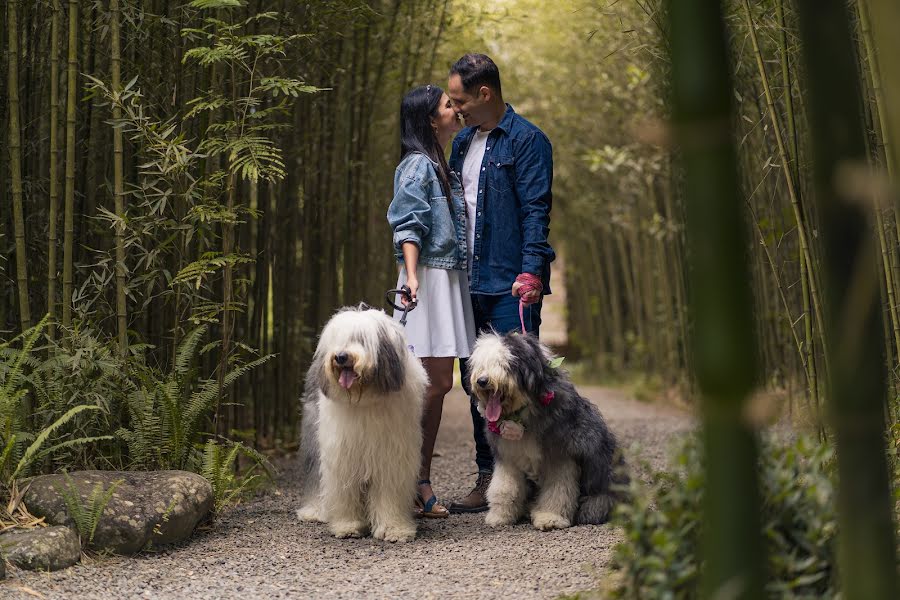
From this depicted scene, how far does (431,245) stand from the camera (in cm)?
409

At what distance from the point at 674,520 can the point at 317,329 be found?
163 inches

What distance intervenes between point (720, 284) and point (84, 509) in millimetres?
2756

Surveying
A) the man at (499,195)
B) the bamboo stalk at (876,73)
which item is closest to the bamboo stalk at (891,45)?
the bamboo stalk at (876,73)

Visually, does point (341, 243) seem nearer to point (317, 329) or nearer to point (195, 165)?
point (317, 329)

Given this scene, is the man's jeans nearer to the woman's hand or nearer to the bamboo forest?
the bamboo forest

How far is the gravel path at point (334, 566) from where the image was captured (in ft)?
10.3

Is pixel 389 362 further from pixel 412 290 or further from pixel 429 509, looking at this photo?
pixel 429 509

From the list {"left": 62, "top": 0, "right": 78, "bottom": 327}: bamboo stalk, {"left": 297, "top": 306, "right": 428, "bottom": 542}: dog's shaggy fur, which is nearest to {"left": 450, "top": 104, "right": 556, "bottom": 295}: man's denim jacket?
{"left": 297, "top": 306, "right": 428, "bottom": 542}: dog's shaggy fur

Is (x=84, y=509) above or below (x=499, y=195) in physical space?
below

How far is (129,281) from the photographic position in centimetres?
424

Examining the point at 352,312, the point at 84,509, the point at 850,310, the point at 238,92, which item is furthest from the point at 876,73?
the point at 84,509

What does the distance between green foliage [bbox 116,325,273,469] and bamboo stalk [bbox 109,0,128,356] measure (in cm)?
20

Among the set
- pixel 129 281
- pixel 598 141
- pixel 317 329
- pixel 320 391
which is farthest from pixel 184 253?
pixel 598 141

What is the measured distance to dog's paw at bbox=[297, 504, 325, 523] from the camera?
13.5 ft
